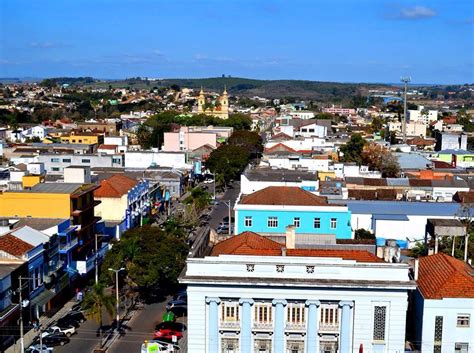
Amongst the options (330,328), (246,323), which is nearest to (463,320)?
(330,328)

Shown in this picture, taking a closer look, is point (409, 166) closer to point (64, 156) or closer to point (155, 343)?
point (64, 156)

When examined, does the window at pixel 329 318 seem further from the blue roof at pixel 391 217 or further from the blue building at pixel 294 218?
the blue roof at pixel 391 217

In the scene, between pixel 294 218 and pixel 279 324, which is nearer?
pixel 279 324

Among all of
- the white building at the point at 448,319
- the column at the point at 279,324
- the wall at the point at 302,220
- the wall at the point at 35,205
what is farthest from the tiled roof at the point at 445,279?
the wall at the point at 35,205

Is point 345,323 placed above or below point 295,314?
below

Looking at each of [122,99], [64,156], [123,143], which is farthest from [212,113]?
[122,99]

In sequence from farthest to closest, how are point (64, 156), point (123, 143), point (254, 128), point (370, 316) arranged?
point (254, 128), point (123, 143), point (64, 156), point (370, 316)

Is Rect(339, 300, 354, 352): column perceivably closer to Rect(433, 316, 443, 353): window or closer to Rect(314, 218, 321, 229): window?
Rect(433, 316, 443, 353): window

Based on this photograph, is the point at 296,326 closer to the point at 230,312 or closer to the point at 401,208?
the point at 230,312
